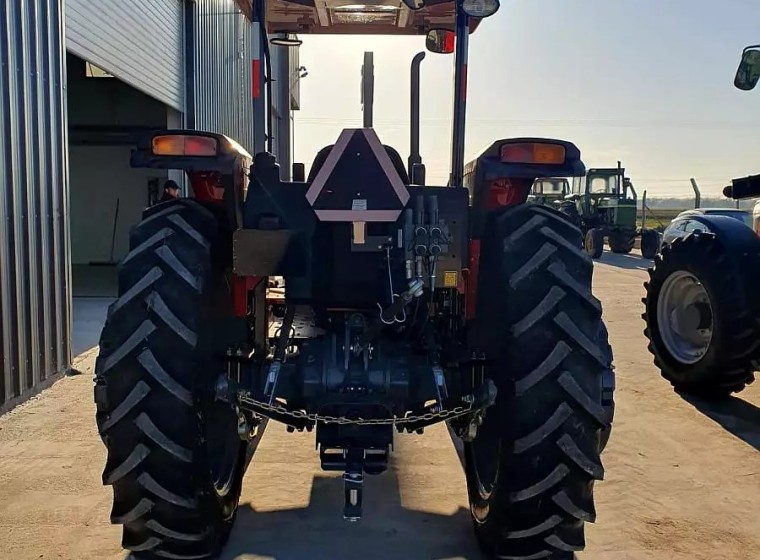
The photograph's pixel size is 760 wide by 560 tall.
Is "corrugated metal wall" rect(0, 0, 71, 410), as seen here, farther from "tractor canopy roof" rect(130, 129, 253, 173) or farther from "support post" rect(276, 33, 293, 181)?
"tractor canopy roof" rect(130, 129, 253, 173)

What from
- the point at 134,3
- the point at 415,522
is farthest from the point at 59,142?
the point at 415,522

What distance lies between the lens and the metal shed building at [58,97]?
5.81 meters

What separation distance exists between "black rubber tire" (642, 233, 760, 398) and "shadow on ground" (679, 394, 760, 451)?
102 millimetres

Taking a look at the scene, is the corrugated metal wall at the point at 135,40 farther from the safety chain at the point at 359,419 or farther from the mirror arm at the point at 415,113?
the safety chain at the point at 359,419

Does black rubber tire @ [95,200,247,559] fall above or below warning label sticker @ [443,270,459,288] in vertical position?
below

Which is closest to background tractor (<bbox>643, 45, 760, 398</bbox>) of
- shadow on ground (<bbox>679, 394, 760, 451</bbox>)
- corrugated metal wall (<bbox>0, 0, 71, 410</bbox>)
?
shadow on ground (<bbox>679, 394, 760, 451</bbox>)

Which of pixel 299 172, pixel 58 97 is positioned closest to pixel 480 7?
pixel 299 172

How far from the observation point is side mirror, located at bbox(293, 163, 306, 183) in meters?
4.48

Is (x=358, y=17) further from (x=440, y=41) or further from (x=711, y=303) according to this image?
(x=711, y=303)

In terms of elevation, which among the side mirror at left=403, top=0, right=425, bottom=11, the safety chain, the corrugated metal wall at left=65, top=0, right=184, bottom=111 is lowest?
the safety chain

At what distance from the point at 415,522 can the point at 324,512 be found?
0.48 m

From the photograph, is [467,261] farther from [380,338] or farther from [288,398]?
[288,398]

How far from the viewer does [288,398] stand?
320 centimetres

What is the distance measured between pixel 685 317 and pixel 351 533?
4171 mm
